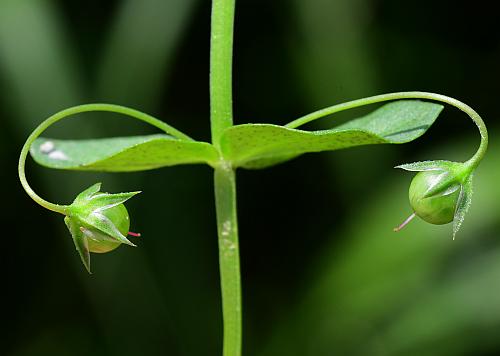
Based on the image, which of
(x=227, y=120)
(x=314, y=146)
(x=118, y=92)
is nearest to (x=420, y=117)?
(x=314, y=146)

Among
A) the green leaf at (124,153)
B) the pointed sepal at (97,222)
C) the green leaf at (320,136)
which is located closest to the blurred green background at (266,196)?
the green leaf at (124,153)

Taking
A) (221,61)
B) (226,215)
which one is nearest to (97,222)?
(226,215)

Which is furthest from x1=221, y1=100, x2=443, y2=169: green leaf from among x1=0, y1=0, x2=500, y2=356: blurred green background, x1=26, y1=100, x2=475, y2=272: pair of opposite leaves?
A: x1=0, y1=0, x2=500, y2=356: blurred green background

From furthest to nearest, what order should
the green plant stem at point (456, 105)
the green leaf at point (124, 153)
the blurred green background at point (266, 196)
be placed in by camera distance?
the blurred green background at point (266, 196) → the green leaf at point (124, 153) → the green plant stem at point (456, 105)

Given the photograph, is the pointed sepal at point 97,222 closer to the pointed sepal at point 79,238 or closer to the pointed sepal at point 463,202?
the pointed sepal at point 79,238

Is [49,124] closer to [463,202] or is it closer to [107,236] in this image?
[107,236]

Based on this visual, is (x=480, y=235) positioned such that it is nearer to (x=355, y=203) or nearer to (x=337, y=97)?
(x=355, y=203)
